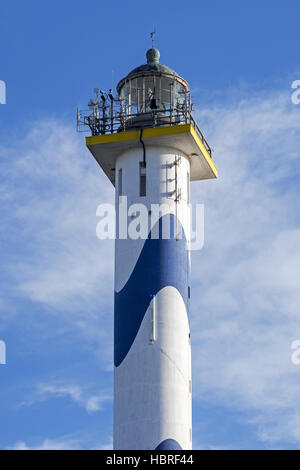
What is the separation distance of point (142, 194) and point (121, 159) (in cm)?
284

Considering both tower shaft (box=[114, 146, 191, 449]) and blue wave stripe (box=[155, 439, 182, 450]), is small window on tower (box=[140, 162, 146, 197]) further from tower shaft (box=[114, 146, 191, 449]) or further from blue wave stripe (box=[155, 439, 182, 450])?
blue wave stripe (box=[155, 439, 182, 450])

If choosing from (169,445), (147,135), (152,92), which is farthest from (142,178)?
(169,445)

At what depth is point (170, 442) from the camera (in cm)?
4881

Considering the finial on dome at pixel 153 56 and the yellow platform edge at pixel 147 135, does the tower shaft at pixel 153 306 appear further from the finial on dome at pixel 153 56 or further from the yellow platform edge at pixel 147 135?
the finial on dome at pixel 153 56

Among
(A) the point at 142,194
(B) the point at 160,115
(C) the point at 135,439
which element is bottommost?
(C) the point at 135,439

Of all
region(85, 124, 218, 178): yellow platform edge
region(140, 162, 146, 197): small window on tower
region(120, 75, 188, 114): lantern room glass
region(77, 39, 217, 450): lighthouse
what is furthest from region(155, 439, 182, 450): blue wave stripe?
region(120, 75, 188, 114): lantern room glass

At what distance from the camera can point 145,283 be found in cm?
5153

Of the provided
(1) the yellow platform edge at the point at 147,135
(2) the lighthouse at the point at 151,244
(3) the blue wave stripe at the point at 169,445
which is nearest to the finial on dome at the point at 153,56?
(2) the lighthouse at the point at 151,244

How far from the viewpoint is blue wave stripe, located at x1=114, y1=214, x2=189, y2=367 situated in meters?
51.2

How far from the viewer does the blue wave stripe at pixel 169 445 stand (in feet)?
159

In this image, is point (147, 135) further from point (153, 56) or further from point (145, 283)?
point (145, 283)

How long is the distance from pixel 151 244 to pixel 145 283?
213 cm

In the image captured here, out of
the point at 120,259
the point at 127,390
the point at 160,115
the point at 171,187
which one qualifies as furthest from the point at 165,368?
the point at 160,115

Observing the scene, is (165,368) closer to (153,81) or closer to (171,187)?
(171,187)
